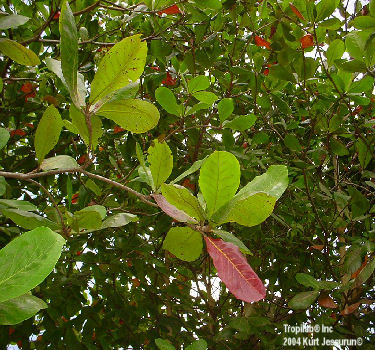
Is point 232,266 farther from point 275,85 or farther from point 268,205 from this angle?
point 275,85

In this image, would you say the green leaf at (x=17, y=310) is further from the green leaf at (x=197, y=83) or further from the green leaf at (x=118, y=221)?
the green leaf at (x=197, y=83)

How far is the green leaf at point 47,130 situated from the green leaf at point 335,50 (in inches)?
43.1

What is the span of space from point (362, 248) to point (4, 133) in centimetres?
114

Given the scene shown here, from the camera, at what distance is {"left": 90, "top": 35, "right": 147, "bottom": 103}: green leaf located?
0.54m

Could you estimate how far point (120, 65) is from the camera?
0.55m

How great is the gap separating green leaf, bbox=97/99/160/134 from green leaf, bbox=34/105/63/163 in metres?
0.14

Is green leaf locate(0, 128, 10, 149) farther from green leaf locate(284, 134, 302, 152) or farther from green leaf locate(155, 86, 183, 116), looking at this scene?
green leaf locate(284, 134, 302, 152)

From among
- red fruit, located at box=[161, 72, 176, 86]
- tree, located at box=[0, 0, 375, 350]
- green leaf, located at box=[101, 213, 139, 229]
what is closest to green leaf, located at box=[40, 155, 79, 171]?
tree, located at box=[0, 0, 375, 350]

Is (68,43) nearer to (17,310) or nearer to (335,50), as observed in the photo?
(17,310)

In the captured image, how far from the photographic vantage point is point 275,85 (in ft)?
5.34

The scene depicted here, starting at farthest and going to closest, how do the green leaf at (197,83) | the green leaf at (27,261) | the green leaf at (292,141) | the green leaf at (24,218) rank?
1. the green leaf at (292,141)
2. the green leaf at (197,83)
3. the green leaf at (24,218)
4. the green leaf at (27,261)

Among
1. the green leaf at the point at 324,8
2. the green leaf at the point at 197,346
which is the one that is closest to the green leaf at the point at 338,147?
the green leaf at the point at 324,8

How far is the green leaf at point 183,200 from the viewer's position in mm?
574

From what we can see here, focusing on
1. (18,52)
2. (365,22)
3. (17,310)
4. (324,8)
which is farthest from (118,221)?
(324,8)
